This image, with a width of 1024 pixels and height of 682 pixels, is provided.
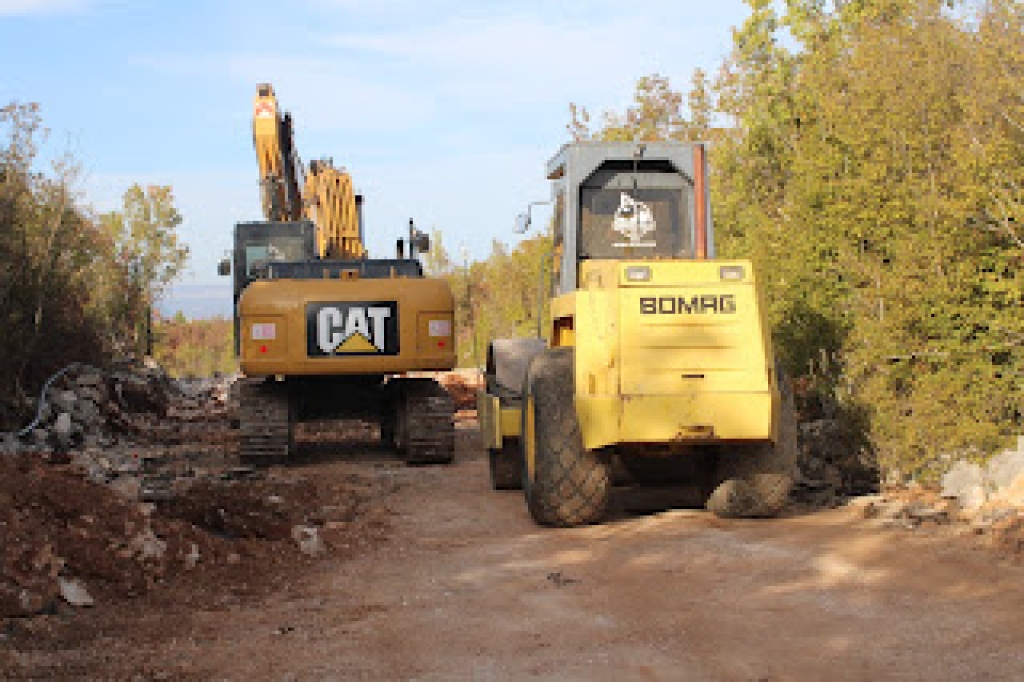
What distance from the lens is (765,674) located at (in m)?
5.38

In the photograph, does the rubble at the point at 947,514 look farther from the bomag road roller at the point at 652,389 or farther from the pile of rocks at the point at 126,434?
the pile of rocks at the point at 126,434

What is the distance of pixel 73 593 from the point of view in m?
7.02

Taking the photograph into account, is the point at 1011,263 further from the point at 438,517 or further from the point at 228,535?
the point at 228,535

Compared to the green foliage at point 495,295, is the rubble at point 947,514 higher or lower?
lower

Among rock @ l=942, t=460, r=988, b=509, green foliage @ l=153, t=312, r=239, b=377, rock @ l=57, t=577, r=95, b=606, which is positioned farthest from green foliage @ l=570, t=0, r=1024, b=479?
green foliage @ l=153, t=312, r=239, b=377

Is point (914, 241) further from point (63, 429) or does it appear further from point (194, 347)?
point (194, 347)

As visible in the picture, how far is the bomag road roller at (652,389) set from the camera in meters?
8.98

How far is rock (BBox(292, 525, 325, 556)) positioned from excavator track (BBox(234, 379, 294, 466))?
17.0 feet

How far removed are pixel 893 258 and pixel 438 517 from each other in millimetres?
5166

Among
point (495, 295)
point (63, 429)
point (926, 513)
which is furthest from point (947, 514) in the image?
point (495, 295)

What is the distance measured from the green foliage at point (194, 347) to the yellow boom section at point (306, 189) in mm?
19675

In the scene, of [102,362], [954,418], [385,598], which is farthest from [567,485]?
[102,362]

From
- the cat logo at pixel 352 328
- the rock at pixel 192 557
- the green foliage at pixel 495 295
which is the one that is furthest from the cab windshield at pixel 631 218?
the green foliage at pixel 495 295

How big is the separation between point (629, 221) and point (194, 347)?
1914 inches
